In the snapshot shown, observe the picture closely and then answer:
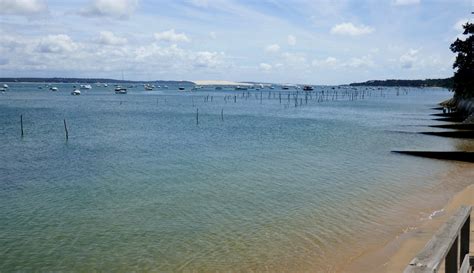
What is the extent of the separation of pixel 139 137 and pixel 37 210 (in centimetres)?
3070

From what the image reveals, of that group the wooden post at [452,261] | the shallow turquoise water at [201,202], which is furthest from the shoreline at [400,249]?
the wooden post at [452,261]

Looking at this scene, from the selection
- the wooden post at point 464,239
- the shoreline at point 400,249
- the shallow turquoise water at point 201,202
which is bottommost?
the shallow turquoise water at point 201,202

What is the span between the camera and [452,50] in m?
65.4

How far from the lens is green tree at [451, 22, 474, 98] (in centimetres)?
6169

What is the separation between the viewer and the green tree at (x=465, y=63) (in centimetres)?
6169

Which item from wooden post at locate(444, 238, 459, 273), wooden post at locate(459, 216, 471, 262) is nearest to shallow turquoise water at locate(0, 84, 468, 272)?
wooden post at locate(459, 216, 471, 262)

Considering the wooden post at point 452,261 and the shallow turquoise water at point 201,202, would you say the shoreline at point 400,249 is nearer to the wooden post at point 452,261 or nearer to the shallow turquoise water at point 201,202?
the shallow turquoise water at point 201,202

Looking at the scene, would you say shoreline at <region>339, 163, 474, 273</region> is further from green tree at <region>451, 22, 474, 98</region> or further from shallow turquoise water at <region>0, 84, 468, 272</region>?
green tree at <region>451, 22, 474, 98</region>

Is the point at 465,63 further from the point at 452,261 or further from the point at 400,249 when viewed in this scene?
the point at 452,261

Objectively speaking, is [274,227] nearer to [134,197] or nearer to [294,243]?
[294,243]

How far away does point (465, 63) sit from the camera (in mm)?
62844

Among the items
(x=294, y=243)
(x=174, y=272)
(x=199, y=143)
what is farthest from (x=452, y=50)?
(x=174, y=272)

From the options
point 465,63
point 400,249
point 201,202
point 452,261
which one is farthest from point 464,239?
point 465,63

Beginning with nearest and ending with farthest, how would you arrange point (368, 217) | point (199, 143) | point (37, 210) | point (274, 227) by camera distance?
point (274, 227) < point (368, 217) < point (37, 210) < point (199, 143)
